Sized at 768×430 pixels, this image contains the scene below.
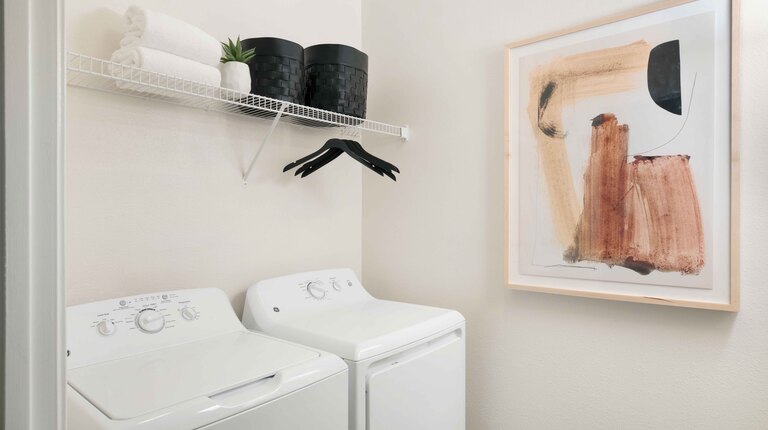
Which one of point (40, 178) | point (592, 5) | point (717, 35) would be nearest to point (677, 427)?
point (717, 35)

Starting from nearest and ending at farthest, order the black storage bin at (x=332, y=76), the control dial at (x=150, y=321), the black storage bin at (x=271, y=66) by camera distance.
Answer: the control dial at (x=150, y=321)
the black storage bin at (x=271, y=66)
the black storage bin at (x=332, y=76)

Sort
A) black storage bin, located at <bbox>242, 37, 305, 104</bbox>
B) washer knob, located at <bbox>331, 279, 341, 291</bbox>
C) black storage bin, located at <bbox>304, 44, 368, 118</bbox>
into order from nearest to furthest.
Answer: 1. black storage bin, located at <bbox>242, 37, 305, 104</bbox>
2. black storage bin, located at <bbox>304, 44, 368, 118</bbox>
3. washer knob, located at <bbox>331, 279, 341, 291</bbox>

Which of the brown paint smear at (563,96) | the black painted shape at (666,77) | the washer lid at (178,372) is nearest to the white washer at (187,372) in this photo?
the washer lid at (178,372)

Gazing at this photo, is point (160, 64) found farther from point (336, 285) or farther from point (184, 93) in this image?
point (336, 285)

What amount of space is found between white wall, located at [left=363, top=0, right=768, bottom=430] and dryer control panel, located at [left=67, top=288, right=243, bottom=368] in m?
0.87

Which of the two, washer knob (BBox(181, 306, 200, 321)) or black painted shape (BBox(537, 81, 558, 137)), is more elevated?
black painted shape (BBox(537, 81, 558, 137))

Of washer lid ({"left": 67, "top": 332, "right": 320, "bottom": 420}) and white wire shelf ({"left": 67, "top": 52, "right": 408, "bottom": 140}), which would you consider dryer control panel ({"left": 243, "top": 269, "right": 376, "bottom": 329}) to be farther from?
white wire shelf ({"left": 67, "top": 52, "right": 408, "bottom": 140})

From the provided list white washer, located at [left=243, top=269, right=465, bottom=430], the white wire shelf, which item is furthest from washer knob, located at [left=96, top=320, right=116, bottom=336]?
the white wire shelf

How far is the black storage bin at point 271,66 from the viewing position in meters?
1.51

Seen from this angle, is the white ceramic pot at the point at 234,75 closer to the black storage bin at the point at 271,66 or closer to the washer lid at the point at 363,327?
the black storage bin at the point at 271,66

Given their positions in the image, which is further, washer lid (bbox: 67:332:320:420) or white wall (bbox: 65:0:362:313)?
white wall (bbox: 65:0:362:313)

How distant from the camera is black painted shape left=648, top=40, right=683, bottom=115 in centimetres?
133

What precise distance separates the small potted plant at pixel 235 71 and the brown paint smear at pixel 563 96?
3.21 ft

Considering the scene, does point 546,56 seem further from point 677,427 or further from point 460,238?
point 677,427
